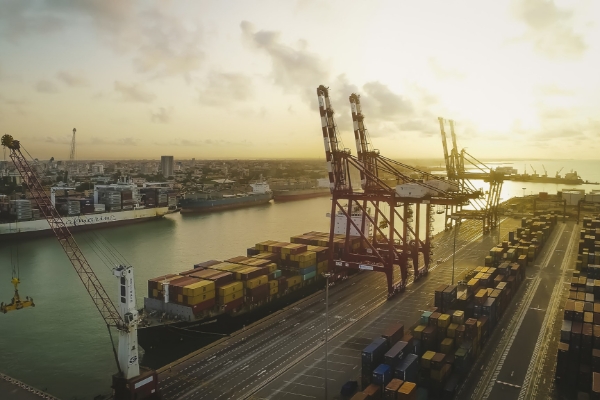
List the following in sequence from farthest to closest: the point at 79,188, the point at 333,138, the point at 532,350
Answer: the point at 79,188 → the point at 333,138 → the point at 532,350

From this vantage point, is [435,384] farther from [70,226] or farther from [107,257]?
[70,226]

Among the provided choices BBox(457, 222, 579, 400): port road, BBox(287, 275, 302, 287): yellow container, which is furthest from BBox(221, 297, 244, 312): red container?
BBox(457, 222, 579, 400): port road

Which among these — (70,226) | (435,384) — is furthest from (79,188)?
(435,384)

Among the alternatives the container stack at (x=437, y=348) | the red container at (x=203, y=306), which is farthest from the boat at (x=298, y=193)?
the red container at (x=203, y=306)

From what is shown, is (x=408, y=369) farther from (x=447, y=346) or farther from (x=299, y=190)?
(x=299, y=190)

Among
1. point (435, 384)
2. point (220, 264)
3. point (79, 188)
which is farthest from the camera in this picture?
point (79, 188)

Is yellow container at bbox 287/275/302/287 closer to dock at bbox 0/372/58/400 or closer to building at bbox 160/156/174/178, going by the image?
dock at bbox 0/372/58/400
